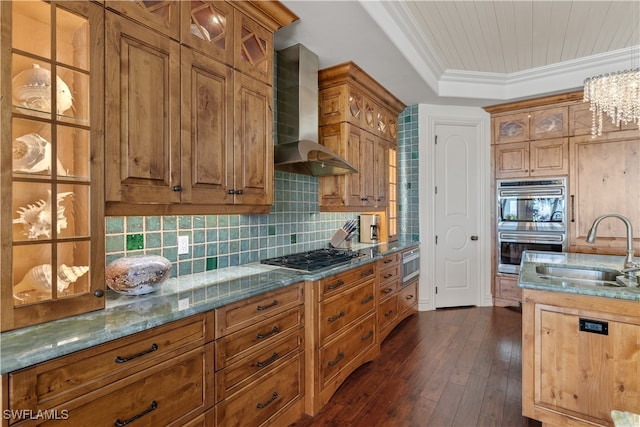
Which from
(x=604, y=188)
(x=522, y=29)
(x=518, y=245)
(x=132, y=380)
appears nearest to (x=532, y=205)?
(x=518, y=245)

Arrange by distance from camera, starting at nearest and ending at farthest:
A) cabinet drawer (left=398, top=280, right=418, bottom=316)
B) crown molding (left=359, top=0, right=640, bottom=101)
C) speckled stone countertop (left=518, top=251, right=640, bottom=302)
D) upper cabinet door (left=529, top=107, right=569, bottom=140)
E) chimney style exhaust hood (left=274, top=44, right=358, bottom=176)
A: speckled stone countertop (left=518, top=251, right=640, bottom=302) < chimney style exhaust hood (left=274, top=44, right=358, bottom=176) < crown molding (left=359, top=0, right=640, bottom=101) < cabinet drawer (left=398, top=280, right=418, bottom=316) < upper cabinet door (left=529, top=107, right=569, bottom=140)

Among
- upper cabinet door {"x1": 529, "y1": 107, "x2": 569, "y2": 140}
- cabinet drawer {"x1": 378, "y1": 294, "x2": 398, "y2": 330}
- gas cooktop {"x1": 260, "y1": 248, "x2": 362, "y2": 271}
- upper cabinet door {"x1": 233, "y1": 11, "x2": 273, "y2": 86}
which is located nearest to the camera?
upper cabinet door {"x1": 233, "y1": 11, "x2": 273, "y2": 86}

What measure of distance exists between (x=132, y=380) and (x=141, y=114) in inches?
43.7

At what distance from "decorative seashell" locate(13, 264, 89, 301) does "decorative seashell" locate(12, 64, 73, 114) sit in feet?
1.94

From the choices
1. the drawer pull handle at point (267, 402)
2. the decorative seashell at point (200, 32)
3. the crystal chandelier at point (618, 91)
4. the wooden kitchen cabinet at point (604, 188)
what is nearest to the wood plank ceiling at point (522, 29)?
the crystal chandelier at point (618, 91)

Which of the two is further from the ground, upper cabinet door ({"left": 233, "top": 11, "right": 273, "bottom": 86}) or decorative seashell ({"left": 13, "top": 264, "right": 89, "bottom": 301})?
upper cabinet door ({"left": 233, "top": 11, "right": 273, "bottom": 86})

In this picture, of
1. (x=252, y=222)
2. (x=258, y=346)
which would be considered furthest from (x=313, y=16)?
(x=258, y=346)

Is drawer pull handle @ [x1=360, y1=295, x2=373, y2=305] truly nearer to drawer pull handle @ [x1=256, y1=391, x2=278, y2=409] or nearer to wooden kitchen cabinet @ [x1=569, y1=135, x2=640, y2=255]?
drawer pull handle @ [x1=256, y1=391, x2=278, y2=409]

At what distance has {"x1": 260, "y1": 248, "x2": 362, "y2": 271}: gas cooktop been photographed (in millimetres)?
2275

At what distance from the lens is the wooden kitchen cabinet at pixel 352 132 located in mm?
3070

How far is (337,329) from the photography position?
2326 mm

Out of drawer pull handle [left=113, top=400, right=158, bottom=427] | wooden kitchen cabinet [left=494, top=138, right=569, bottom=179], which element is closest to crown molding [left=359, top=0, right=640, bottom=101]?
wooden kitchen cabinet [left=494, top=138, right=569, bottom=179]

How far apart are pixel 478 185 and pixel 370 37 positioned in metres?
2.78

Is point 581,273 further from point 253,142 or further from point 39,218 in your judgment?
point 39,218
